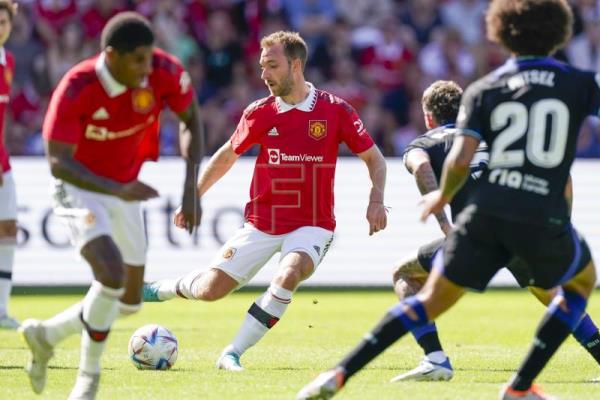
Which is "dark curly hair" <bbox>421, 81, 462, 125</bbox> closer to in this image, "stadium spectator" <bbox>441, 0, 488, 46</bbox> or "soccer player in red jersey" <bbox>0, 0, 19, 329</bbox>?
"soccer player in red jersey" <bbox>0, 0, 19, 329</bbox>

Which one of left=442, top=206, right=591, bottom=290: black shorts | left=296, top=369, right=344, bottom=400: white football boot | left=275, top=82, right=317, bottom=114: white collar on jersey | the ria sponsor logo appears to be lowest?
left=296, top=369, right=344, bottom=400: white football boot

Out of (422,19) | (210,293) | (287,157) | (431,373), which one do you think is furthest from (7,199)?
(422,19)

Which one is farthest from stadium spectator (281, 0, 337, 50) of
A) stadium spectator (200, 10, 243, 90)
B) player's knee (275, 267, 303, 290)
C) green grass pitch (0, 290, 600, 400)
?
player's knee (275, 267, 303, 290)

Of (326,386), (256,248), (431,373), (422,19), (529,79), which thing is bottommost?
(422,19)

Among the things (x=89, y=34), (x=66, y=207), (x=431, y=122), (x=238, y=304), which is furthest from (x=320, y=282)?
(x=66, y=207)

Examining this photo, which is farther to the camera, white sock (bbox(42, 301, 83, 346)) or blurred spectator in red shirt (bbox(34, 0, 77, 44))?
blurred spectator in red shirt (bbox(34, 0, 77, 44))

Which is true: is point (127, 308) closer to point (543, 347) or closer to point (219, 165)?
point (543, 347)

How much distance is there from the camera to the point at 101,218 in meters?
7.30

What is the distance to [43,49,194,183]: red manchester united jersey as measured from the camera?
7195 mm

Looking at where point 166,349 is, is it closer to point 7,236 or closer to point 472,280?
point 7,236

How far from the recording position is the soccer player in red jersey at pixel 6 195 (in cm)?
1052

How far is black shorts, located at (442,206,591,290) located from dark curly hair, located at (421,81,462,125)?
2378 millimetres

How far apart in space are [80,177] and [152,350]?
8.08 feet

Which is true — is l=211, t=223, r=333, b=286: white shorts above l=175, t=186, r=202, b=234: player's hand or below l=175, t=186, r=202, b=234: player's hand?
below
